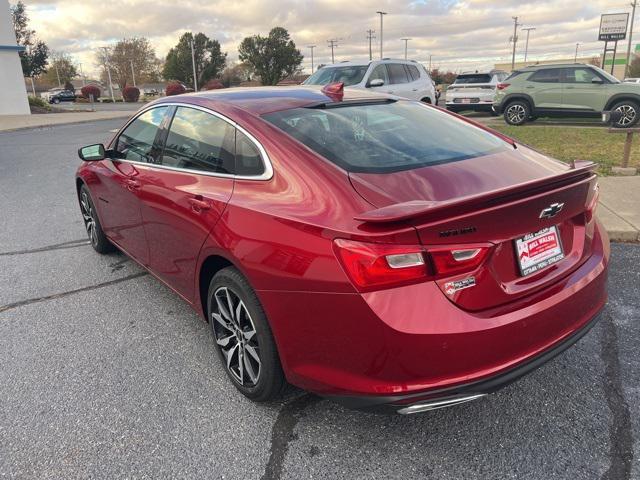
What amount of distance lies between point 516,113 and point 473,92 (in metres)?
3.56

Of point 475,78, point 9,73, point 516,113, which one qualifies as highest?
point 9,73

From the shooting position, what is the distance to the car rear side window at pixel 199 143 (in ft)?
9.49

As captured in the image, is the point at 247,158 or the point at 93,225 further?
the point at 93,225

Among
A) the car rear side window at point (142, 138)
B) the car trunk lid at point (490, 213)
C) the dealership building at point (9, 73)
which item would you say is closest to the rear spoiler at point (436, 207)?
the car trunk lid at point (490, 213)

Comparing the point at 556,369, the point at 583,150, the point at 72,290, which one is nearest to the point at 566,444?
the point at 556,369

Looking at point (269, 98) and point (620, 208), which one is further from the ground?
point (269, 98)

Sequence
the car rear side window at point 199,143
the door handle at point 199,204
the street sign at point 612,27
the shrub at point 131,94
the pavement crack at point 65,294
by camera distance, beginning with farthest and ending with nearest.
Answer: the shrub at point 131,94, the street sign at point 612,27, the pavement crack at point 65,294, the car rear side window at point 199,143, the door handle at point 199,204

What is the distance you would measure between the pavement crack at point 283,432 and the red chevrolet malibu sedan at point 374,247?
148mm

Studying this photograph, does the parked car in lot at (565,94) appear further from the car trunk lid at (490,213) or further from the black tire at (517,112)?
the car trunk lid at (490,213)

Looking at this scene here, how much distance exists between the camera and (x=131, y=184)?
3754mm

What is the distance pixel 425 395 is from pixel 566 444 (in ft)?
2.90

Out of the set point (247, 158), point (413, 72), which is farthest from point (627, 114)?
point (247, 158)

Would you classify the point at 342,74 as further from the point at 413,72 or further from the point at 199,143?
the point at 199,143

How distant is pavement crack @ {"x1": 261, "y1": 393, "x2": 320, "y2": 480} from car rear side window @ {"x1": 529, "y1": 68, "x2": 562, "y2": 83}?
14.8 m
